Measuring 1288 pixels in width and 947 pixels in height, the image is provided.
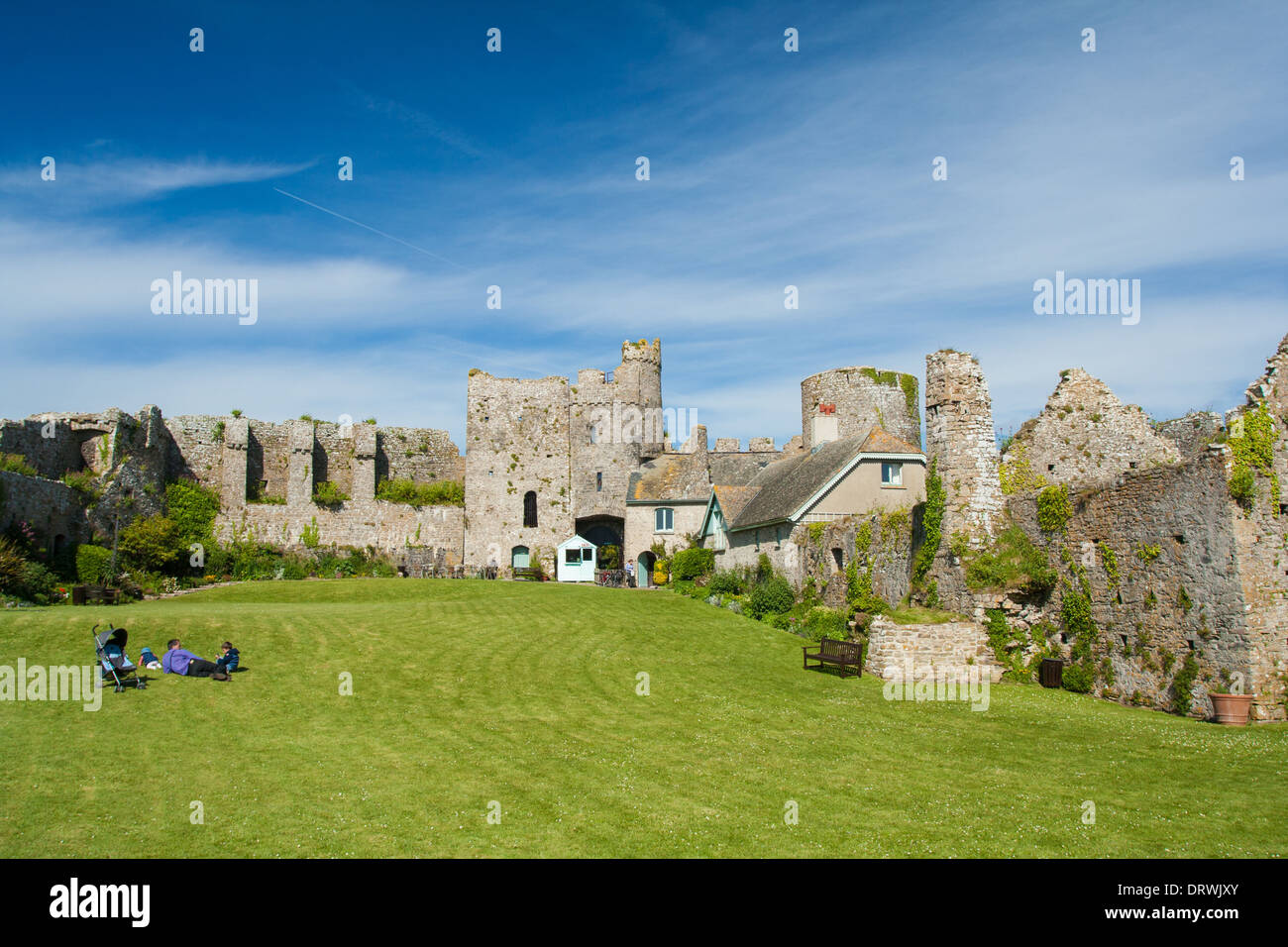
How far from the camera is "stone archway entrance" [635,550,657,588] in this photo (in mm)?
44938

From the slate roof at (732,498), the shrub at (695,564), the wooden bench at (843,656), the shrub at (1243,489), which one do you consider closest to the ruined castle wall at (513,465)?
the shrub at (695,564)

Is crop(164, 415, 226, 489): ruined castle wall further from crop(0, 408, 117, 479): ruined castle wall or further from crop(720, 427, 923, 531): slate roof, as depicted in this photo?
crop(720, 427, 923, 531): slate roof

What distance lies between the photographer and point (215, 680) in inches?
629

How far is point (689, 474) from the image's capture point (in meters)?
46.7

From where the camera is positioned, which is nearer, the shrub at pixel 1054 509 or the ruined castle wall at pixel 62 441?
the shrub at pixel 1054 509

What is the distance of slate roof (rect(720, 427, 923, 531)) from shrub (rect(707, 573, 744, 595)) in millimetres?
2209

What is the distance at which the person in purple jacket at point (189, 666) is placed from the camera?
16.2 metres

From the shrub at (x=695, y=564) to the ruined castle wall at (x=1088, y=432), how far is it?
17.4 meters

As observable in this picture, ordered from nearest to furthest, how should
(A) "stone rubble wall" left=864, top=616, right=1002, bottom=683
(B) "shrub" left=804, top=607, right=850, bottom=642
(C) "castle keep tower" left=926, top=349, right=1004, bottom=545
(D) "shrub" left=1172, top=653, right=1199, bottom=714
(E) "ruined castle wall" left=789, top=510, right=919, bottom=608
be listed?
(D) "shrub" left=1172, top=653, right=1199, bottom=714
(A) "stone rubble wall" left=864, top=616, right=1002, bottom=683
(C) "castle keep tower" left=926, top=349, right=1004, bottom=545
(E) "ruined castle wall" left=789, top=510, right=919, bottom=608
(B) "shrub" left=804, top=607, right=850, bottom=642

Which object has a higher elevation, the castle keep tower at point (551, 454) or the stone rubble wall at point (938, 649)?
the castle keep tower at point (551, 454)

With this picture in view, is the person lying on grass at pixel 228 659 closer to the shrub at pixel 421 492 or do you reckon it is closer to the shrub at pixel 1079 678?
the shrub at pixel 1079 678

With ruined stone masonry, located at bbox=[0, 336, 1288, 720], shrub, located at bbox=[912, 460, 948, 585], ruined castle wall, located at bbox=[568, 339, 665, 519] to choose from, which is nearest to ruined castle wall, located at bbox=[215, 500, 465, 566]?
ruined stone masonry, located at bbox=[0, 336, 1288, 720]
